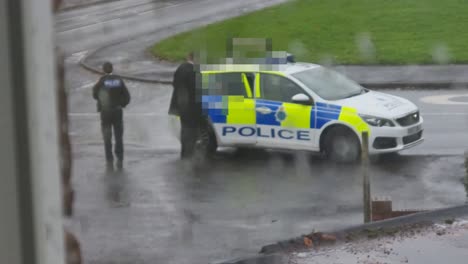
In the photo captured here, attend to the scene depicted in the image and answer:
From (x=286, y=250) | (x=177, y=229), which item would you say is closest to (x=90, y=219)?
(x=177, y=229)

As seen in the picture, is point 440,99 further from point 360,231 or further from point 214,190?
point 360,231

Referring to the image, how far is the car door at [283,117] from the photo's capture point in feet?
18.3

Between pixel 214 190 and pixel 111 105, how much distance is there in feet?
2.54

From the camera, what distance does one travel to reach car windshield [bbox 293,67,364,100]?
19.0 feet

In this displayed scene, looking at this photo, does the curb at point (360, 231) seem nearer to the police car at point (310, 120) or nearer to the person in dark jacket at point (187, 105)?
the person in dark jacket at point (187, 105)

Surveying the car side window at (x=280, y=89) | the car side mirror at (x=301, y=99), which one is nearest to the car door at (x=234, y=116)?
the car side window at (x=280, y=89)

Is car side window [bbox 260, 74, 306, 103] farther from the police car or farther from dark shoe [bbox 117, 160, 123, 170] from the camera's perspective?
dark shoe [bbox 117, 160, 123, 170]

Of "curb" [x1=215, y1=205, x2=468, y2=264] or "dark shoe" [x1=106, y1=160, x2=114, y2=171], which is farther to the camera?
"dark shoe" [x1=106, y1=160, x2=114, y2=171]

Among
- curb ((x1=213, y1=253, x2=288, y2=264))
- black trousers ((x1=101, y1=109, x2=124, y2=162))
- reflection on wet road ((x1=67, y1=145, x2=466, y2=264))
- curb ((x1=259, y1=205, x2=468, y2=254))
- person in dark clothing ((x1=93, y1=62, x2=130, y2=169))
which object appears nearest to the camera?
curb ((x1=213, y1=253, x2=288, y2=264))

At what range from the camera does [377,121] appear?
5.80 m

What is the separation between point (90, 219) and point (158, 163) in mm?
1492

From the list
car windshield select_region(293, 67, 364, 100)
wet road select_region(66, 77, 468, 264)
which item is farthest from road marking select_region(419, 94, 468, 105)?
car windshield select_region(293, 67, 364, 100)

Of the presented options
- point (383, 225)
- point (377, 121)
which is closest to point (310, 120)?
point (377, 121)

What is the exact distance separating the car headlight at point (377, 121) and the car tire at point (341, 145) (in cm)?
14
